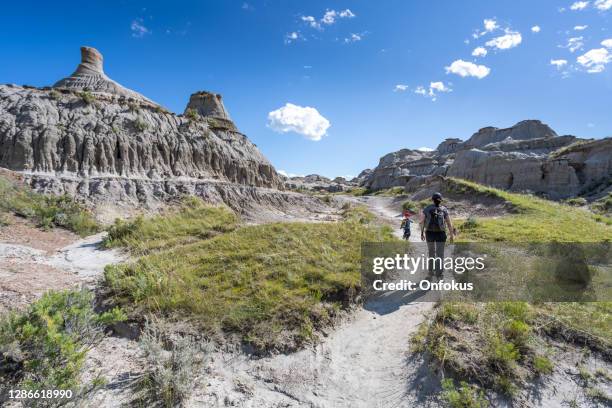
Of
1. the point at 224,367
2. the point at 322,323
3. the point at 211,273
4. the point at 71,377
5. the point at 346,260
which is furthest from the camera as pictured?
the point at 346,260

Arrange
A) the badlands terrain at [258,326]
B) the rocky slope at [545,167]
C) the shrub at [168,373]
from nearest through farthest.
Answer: the shrub at [168,373], the badlands terrain at [258,326], the rocky slope at [545,167]

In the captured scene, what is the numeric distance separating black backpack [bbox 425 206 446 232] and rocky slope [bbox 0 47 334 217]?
20597mm

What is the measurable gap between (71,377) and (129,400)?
2.60 feet

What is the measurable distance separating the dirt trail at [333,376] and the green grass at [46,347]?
5.60ft

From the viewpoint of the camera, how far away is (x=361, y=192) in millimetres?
74562

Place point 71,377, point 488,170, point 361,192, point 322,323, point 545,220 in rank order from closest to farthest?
point 71,377 → point 322,323 → point 545,220 → point 488,170 → point 361,192

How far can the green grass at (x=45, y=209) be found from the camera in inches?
557

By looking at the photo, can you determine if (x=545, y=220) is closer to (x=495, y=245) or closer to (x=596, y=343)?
(x=495, y=245)

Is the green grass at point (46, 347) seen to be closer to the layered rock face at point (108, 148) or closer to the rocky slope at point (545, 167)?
the layered rock face at point (108, 148)

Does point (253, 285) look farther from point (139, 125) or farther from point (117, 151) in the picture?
point (139, 125)

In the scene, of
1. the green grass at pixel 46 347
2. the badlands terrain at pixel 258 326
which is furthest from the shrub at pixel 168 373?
the green grass at pixel 46 347

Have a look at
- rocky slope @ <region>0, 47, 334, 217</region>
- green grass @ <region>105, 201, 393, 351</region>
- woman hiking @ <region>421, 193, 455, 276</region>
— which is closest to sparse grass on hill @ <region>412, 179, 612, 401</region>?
woman hiking @ <region>421, 193, 455, 276</region>

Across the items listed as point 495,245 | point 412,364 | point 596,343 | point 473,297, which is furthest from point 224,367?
point 495,245

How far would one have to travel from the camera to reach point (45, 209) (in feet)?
48.4
